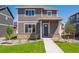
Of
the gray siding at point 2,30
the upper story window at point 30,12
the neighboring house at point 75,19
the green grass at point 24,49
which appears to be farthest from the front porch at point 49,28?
the gray siding at point 2,30

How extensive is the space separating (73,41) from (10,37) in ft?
14.6

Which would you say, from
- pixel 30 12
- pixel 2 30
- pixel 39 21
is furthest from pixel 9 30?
pixel 30 12

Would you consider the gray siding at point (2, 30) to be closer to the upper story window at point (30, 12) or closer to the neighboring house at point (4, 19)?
the neighboring house at point (4, 19)

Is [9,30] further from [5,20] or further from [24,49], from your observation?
[24,49]

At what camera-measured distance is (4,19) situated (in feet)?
49.9

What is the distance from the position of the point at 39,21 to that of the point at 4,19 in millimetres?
3802

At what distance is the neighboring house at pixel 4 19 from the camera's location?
14.8m

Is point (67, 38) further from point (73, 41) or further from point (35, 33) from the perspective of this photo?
point (35, 33)

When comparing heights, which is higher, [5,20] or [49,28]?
[5,20]

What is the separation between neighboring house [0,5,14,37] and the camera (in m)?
14.8

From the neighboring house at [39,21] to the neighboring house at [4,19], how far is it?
240 cm
